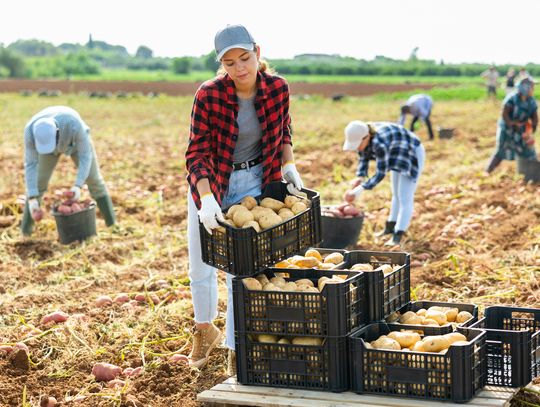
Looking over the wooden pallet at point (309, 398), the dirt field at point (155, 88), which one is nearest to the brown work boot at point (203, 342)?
the wooden pallet at point (309, 398)

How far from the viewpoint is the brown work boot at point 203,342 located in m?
5.21

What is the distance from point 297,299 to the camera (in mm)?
4156

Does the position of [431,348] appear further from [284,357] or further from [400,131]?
[400,131]

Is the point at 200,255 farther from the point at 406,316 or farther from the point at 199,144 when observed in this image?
the point at 406,316

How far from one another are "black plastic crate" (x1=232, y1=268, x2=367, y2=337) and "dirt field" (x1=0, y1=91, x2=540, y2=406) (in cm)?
70

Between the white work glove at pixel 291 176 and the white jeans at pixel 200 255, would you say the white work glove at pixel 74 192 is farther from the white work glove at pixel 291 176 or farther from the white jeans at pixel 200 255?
the white work glove at pixel 291 176

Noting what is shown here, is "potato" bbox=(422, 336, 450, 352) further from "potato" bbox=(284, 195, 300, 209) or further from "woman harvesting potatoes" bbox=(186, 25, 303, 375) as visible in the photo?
"woman harvesting potatoes" bbox=(186, 25, 303, 375)

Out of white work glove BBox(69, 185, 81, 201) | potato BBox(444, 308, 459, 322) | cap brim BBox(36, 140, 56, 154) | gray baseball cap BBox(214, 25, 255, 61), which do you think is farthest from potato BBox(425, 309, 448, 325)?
white work glove BBox(69, 185, 81, 201)

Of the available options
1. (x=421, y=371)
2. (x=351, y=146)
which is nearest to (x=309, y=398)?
(x=421, y=371)

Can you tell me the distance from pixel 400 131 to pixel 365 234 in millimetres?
1408

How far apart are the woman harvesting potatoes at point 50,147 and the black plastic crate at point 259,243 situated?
146 inches

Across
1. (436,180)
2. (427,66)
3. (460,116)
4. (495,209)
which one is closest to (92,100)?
(460,116)

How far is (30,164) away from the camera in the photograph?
27.0ft

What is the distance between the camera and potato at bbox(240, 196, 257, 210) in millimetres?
4613
